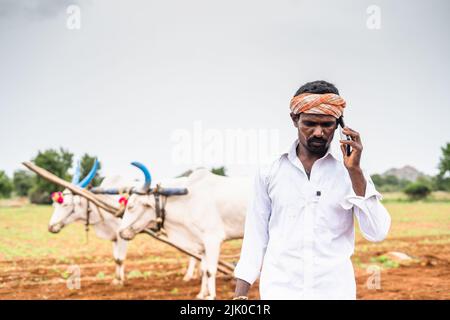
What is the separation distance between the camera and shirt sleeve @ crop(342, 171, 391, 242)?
7.24 ft

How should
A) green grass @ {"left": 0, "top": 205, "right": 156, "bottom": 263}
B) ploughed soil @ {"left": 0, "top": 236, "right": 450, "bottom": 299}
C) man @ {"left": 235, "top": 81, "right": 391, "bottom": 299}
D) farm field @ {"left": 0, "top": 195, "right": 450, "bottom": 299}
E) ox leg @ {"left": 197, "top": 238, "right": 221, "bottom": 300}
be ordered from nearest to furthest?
1. man @ {"left": 235, "top": 81, "right": 391, "bottom": 299}
2. ox leg @ {"left": 197, "top": 238, "right": 221, "bottom": 300}
3. ploughed soil @ {"left": 0, "top": 236, "right": 450, "bottom": 299}
4. farm field @ {"left": 0, "top": 195, "right": 450, "bottom": 299}
5. green grass @ {"left": 0, "top": 205, "right": 156, "bottom": 263}

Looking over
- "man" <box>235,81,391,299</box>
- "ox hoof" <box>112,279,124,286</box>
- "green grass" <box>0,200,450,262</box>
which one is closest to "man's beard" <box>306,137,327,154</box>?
"man" <box>235,81,391,299</box>

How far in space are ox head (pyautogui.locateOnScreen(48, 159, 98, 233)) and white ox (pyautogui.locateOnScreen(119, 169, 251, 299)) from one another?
1475 millimetres

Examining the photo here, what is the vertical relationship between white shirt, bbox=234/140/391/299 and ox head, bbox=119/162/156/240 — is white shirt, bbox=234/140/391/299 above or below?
above

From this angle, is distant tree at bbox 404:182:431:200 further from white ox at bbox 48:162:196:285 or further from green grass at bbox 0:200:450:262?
white ox at bbox 48:162:196:285

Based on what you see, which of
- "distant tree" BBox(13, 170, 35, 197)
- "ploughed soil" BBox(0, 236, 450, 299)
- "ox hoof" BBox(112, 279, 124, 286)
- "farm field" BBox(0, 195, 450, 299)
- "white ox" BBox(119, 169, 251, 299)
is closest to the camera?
"white ox" BBox(119, 169, 251, 299)

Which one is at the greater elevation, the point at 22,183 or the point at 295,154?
the point at 295,154

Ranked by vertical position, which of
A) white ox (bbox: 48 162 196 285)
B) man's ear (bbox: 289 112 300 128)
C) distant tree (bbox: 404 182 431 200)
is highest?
man's ear (bbox: 289 112 300 128)

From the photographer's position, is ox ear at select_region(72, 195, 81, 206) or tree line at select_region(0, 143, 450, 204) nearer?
ox ear at select_region(72, 195, 81, 206)

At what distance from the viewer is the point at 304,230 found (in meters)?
2.32

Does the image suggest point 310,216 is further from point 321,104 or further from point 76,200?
point 76,200

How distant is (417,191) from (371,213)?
24.2 meters

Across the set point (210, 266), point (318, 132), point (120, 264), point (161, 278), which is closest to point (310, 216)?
point (318, 132)

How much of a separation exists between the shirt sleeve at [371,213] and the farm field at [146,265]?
16.3ft
